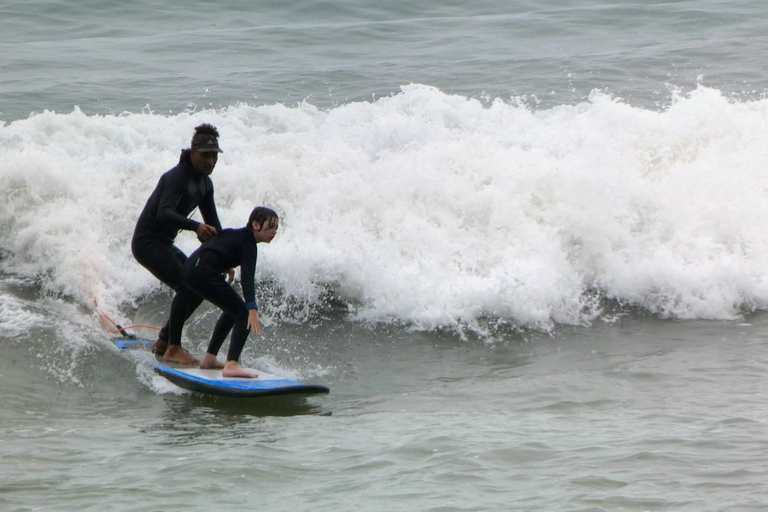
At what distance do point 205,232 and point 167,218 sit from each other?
28cm

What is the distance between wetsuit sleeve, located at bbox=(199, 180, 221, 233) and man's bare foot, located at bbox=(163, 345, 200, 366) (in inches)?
34.9

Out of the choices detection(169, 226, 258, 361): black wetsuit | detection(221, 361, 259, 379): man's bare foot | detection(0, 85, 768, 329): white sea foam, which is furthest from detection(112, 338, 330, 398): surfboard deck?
detection(0, 85, 768, 329): white sea foam

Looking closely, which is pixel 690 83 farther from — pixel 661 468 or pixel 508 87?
pixel 661 468

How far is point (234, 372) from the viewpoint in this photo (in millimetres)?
6551

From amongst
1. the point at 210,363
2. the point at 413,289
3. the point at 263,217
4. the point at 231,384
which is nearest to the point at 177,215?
the point at 263,217

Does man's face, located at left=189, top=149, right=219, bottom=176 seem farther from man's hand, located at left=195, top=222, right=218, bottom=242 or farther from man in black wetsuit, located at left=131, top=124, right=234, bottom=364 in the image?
man's hand, located at left=195, top=222, right=218, bottom=242

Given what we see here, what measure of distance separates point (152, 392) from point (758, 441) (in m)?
3.73

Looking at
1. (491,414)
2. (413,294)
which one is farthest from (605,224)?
(491,414)

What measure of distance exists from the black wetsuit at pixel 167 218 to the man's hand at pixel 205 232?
0.11m

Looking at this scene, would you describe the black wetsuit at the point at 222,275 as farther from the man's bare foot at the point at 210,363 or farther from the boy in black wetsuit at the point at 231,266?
the man's bare foot at the point at 210,363

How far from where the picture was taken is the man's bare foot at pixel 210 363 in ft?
22.3

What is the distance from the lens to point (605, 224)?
8977mm

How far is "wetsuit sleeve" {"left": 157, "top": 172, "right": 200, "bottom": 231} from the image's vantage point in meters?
6.62

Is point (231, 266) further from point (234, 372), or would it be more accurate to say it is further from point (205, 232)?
point (234, 372)
